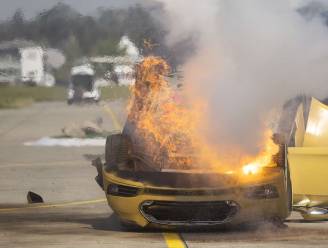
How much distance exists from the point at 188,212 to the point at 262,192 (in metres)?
0.83

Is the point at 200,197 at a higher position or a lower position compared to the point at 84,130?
higher

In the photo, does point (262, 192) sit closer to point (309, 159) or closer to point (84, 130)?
point (309, 159)

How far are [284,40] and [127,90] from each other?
2.47 meters

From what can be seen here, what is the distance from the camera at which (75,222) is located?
Result: 11227 mm

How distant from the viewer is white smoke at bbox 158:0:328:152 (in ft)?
35.8

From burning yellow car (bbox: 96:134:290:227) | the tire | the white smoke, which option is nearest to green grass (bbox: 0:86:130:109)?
the tire

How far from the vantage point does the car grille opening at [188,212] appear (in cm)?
998

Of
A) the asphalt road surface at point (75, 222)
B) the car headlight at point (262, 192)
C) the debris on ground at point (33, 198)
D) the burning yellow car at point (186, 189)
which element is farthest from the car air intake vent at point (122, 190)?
the debris on ground at point (33, 198)

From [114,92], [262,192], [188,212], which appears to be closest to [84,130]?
[114,92]

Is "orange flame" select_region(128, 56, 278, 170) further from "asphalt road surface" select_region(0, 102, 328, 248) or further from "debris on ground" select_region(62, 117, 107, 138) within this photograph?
"debris on ground" select_region(62, 117, 107, 138)

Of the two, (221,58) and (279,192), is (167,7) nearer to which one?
(221,58)

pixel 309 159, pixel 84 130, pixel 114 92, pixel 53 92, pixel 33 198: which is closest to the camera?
pixel 309 159

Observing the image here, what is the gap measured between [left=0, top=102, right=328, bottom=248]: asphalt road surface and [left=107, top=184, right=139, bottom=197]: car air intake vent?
449mm

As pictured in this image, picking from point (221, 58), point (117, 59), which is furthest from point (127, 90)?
point (221, 58)
